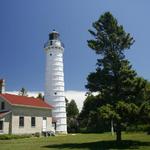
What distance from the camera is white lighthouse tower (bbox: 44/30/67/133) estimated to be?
54.9 metres

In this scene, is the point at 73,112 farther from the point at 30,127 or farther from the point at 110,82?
the point at 110,82

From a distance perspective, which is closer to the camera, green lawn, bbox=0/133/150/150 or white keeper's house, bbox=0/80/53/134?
green lawn, bbox=0/133/150/150

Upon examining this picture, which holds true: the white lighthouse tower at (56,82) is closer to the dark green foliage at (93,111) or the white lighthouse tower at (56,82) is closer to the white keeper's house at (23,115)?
the white keeper's house at (23,115)

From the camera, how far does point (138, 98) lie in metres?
27.0

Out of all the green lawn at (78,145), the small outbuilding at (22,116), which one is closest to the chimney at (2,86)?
the small outbuilding at (22,116)

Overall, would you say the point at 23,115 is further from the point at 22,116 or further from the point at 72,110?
the point at 72,110

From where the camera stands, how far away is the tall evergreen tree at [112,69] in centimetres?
2719

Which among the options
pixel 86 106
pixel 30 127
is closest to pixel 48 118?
pixel 30 127

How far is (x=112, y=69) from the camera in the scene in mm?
28031

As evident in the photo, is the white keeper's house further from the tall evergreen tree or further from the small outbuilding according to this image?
the tall evergreen tree

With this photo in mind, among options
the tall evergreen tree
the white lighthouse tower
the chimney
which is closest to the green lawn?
the tall evergreen tree

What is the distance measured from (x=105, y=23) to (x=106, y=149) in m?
11.6

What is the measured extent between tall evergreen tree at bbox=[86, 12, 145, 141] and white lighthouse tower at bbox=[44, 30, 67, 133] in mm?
26929

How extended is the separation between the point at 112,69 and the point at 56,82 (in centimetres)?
2801
